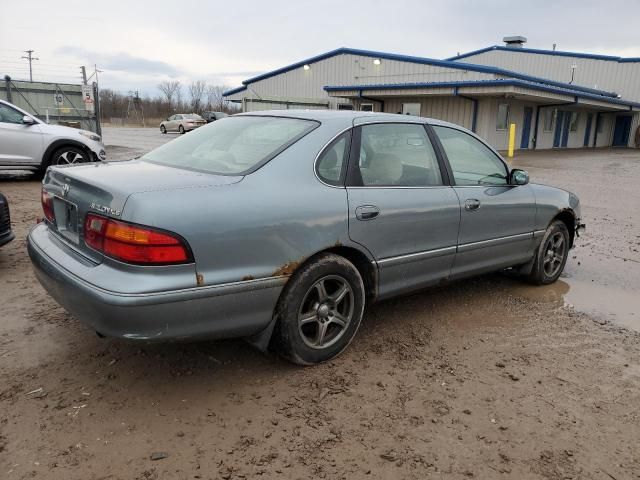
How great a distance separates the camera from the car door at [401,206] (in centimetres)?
334

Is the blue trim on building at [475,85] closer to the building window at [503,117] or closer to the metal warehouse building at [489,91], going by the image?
the metal warehouse building at [489,91]

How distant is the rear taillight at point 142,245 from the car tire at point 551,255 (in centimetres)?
356

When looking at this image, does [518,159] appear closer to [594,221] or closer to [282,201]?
[594,221]

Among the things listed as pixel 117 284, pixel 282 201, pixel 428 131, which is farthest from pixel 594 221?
pixel 117 284

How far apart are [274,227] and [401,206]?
1049 millimetres

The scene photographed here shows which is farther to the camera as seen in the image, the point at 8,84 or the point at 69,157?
the point at 8,84

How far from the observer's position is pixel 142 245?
251 cm

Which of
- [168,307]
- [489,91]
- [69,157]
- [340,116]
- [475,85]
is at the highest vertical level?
[475,85]

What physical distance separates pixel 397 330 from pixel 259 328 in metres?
1.35

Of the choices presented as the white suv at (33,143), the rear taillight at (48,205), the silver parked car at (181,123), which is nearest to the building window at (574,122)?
the silver parked car at (181,123)

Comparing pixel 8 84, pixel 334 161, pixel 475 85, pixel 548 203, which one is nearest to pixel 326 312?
pixel 334 161

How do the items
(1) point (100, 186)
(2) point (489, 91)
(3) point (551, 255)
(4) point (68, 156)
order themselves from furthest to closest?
(2) point (489, 91), (4) point (68, 156), (3) point (551, 255), (1) point (100, 186)

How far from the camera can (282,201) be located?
290cm

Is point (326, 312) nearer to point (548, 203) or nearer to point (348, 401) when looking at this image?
point (348, 401)
